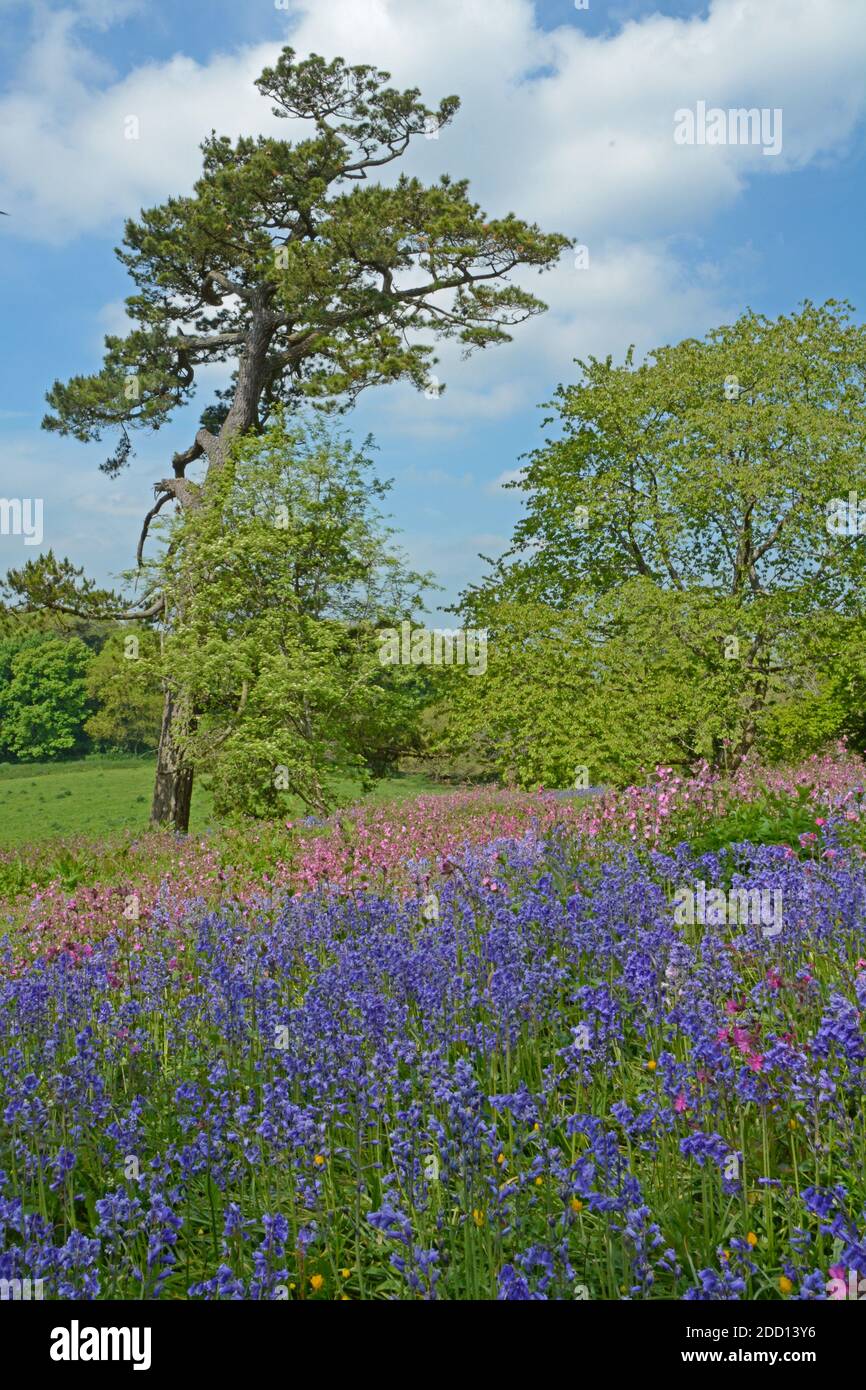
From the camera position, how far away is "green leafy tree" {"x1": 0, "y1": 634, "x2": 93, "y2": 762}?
52.8m

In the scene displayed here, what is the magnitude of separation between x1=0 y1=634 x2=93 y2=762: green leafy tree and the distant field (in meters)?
3.59

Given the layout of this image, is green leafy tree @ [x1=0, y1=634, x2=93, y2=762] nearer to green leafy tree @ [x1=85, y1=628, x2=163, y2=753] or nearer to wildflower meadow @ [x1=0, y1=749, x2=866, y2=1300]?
green leafy tree @ [x1=85, y1=628, x2=163, y2=753]

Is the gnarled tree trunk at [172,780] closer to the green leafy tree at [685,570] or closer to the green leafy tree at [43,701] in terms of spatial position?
the green leafy tree at [685,570]

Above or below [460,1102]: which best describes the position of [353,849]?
below

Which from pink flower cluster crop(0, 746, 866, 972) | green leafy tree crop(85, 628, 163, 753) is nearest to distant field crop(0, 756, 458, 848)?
green leafy tree crop(85, 628, 163, 753)

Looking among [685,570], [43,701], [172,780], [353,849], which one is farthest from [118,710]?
[353,849]

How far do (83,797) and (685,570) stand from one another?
26041 millimetres

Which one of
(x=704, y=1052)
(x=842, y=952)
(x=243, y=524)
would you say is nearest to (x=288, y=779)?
(x=243, y=524)

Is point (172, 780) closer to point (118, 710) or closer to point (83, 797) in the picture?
point (83, 797)

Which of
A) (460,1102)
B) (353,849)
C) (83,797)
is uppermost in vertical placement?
(460,1102)

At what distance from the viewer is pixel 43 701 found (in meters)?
53.8

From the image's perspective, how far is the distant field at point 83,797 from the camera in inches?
1281

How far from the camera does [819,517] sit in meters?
21.3

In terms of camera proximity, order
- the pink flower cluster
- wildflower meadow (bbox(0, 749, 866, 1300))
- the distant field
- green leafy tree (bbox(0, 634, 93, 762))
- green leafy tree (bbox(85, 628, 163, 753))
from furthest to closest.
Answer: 1. green leafy tree (bbox(0, 634, 93, 762))
2. green leafy tree (bbox(85, 628, 163, 753))
3. the distant field
4. the pink flower cluster
5. wildflower meadow (bbox(0, 749, 866, 1300))
